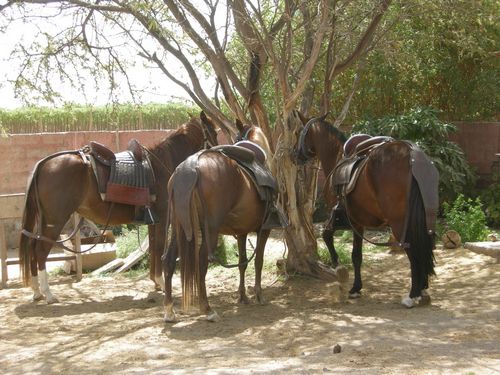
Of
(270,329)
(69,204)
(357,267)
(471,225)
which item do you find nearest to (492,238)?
(471,225)

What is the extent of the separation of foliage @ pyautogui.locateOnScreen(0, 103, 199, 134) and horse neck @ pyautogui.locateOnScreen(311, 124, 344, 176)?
28.4 ft

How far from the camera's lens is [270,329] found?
5.71m

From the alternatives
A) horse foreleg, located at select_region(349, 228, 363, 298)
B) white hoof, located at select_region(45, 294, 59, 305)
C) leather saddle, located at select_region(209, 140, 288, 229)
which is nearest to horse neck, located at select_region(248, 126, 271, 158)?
leather saddle, located at select_region(209, 140, 288, 229)

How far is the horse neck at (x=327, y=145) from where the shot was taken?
7.47 m

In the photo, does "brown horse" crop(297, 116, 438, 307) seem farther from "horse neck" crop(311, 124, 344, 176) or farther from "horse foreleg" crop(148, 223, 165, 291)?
"horse foreleg" crop(148, 223, 165, 291)

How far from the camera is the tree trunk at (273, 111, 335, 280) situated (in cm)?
773

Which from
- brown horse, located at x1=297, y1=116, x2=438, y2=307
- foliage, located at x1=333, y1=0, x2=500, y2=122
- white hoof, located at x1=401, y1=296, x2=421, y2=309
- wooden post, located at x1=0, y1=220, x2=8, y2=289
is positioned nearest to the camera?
brown horse, located at x1=297, y1=116, x2=438, y2=307

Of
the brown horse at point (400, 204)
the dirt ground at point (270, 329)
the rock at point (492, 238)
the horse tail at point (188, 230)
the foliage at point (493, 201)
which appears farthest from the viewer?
the foliage at point (493, 201)

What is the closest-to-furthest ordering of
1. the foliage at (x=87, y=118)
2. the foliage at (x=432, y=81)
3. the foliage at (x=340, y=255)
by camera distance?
the foliage at (x=340, y=255) < the foliage at (x=432, y=81) < the foliage at (x=87, y=118)

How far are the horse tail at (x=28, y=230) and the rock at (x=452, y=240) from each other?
18.6ft

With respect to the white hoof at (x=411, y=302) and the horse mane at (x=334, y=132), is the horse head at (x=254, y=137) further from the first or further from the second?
the white hoof at (x=411, y=302)

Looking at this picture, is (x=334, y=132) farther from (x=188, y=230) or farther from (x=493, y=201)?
(x=493, y=201)

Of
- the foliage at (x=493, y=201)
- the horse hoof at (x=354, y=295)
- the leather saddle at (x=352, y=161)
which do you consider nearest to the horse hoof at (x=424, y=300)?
the horse hoof at (x=354, y=295)

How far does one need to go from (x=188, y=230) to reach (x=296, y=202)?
8.42 ft
